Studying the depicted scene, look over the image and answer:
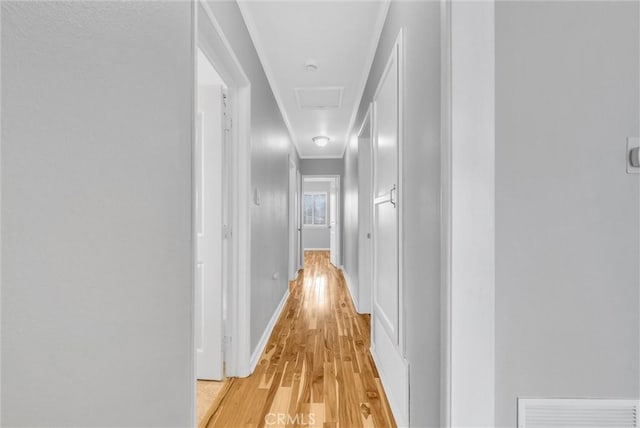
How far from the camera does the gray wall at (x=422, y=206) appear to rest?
1140mm

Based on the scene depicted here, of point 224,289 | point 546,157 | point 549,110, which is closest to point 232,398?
point 224,289

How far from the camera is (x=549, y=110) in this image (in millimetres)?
1053

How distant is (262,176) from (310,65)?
3.53ft

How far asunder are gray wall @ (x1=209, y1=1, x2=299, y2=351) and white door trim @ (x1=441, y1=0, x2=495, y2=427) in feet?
3.75

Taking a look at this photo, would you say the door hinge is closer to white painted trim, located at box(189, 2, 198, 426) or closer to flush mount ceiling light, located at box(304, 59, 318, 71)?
white painted trim, located at box(189, 2, 198, 426)

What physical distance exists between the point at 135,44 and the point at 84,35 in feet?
0.62

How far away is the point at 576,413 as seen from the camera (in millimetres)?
1055

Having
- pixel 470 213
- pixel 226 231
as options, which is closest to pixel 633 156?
pixel 470 213

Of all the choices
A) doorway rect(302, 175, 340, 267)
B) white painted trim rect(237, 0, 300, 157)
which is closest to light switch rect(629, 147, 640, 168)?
white painted trim rect(237, 0, 300, 157)

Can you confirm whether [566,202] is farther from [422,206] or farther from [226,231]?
[226,231]

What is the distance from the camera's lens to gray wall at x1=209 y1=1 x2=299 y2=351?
1891 mm

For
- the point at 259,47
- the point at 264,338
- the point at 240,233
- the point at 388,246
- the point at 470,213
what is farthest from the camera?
the point at 264,338
